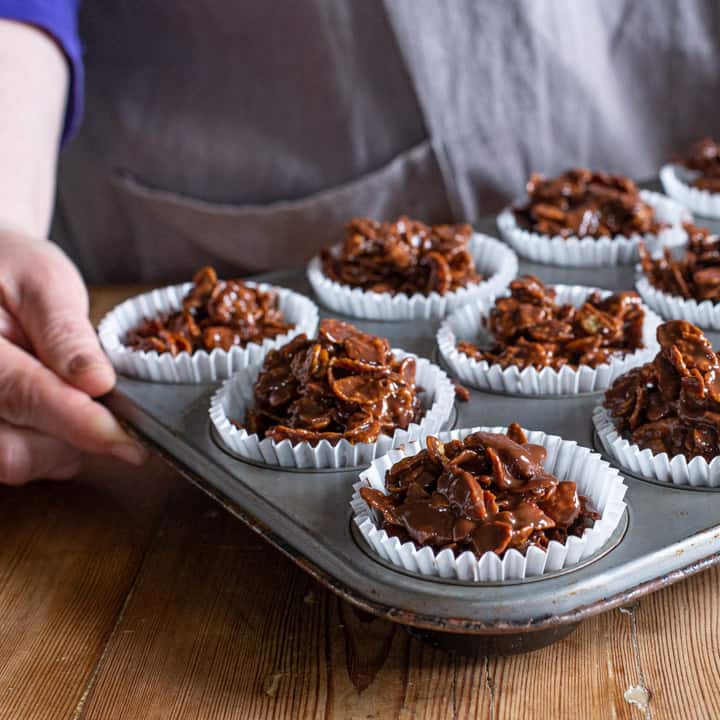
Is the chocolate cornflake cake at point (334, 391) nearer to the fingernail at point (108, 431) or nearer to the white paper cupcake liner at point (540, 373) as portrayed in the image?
the white paper cupcake liner at point (540, 373)

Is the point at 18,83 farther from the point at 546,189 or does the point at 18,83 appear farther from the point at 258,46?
the point at 546,189

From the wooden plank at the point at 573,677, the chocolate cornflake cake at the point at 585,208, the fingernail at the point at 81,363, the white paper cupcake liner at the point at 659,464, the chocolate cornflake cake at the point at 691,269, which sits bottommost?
the chocolate cornflake cake at the point at 585,208

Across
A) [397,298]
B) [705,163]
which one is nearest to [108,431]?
[397,298]

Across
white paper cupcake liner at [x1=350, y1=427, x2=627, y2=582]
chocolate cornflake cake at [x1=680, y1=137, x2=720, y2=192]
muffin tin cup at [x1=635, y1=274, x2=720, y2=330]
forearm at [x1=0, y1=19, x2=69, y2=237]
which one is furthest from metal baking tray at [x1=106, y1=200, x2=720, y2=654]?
chocolate cornflake cake at [x1=680, y1=137, x2=720, y2=192]

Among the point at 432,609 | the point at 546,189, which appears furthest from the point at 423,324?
the point at 432,609

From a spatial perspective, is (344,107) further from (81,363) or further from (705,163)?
(81,363)

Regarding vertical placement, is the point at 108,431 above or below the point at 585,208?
above

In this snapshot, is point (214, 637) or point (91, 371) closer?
point (214, 637)

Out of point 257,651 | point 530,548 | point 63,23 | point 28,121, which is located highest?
point 63,23

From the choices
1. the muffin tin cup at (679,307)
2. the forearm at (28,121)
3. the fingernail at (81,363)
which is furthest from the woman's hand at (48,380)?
the muffin tin cup at (679,307)
